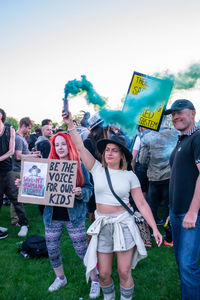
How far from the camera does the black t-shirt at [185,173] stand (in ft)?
8.85

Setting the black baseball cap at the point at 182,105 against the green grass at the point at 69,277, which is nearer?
the black baseball cap at the point at 182,105

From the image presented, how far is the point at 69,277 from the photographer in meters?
3.84

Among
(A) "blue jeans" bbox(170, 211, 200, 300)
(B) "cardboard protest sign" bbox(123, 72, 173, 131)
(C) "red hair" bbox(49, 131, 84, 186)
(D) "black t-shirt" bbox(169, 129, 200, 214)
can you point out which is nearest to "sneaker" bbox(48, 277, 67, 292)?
(C) "red hair" bbox(49, 131, 84, 186)

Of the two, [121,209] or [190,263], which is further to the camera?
[121,209]

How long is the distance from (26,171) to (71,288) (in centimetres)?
177

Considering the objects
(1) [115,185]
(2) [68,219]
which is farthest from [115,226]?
(2) [68,219]

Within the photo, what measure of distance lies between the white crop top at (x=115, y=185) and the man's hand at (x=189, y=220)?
61 cm

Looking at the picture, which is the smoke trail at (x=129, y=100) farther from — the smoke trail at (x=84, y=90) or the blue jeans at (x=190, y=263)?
the blue jeans at (x=190, y=263)

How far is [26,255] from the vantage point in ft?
15.0

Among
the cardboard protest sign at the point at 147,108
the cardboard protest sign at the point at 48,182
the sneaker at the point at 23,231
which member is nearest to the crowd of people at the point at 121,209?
the cardboard protest sign at the point at 48,182

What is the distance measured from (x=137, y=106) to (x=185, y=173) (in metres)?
0.98

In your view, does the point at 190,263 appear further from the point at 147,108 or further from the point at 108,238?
the point at 147,108

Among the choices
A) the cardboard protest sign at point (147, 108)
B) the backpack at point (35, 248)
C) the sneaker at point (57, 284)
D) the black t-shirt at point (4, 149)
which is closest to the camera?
the cardboard protest sign at point (147, 108)

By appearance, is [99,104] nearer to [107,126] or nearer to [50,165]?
[107,126]
